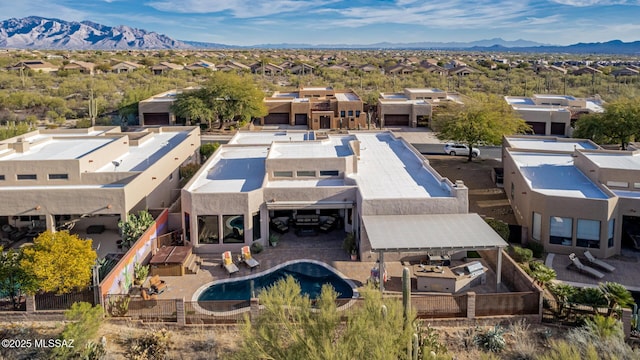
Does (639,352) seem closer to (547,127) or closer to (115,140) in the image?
(115,140)

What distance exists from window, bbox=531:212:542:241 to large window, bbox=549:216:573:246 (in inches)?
25.8

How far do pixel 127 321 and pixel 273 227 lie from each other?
1024 cm

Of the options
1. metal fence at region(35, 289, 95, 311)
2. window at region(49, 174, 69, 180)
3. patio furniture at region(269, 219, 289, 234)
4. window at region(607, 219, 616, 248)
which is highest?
window at region(49, 174, 69, 180)

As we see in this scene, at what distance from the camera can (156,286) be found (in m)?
20.9

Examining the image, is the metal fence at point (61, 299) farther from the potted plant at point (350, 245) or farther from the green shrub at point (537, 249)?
the green shrub at point (537, 249)

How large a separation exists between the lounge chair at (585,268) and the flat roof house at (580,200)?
4.63ft

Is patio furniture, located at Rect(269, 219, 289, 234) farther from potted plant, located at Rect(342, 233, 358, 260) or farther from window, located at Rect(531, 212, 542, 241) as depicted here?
window, located at Rect(531, 212, 542, 241)

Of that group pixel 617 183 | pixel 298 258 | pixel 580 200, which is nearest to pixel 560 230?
pixel 580 200

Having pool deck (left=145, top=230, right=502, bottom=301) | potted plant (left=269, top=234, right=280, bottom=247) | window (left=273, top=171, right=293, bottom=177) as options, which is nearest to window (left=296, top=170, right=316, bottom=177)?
window (left=273, top=171, right=293, bottom=177)

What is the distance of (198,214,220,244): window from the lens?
24.6 m

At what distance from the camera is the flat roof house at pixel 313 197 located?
928 inches

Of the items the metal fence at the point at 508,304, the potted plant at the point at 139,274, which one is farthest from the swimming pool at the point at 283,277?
the metal fence at the point at 508,304

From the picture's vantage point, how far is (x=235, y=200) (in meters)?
24.2

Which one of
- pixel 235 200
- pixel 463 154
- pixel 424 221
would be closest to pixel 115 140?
pixel 235 200
